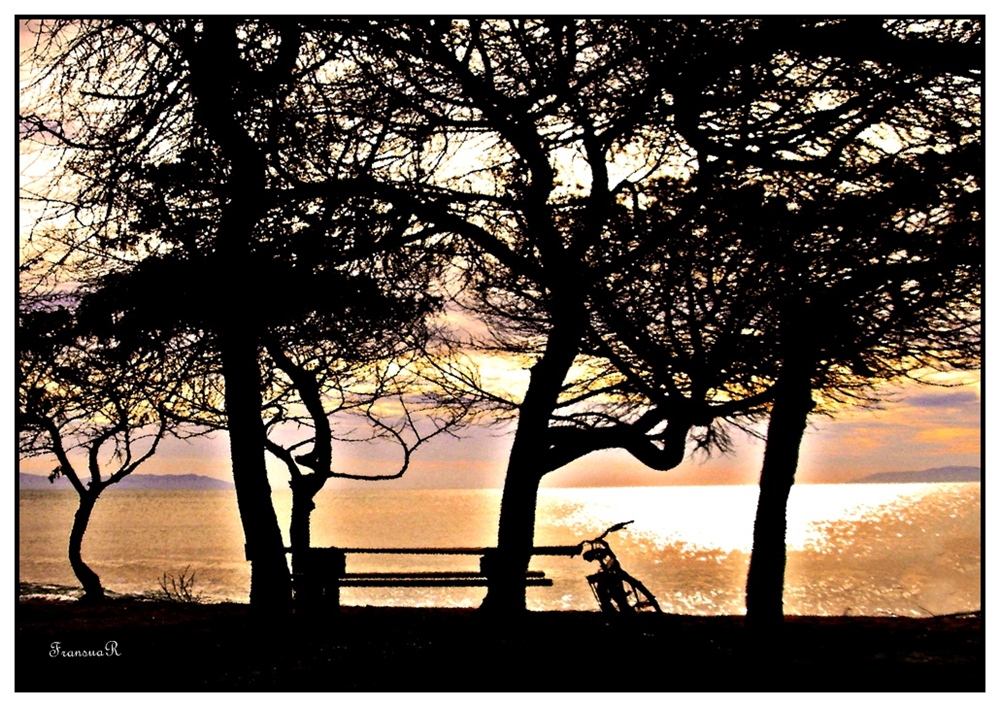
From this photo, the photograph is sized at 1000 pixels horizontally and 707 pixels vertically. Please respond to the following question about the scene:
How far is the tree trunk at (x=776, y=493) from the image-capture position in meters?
7.25

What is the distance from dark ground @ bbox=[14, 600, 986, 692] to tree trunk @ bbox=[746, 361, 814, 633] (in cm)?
37

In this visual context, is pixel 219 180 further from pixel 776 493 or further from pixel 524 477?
pixel 776 493

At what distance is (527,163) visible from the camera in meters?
8.20

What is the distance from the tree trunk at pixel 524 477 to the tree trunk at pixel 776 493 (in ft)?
8.07

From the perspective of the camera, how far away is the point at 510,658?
7508 mm

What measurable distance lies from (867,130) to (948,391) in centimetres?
242

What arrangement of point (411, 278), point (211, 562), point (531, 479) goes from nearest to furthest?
point (411, 278) → point (531, 479) → point (211, 562)

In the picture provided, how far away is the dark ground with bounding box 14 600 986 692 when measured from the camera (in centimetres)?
665

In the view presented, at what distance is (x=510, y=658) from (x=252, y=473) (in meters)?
3.07

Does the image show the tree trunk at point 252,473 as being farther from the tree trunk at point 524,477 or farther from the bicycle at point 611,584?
the bicycle at point 611,584

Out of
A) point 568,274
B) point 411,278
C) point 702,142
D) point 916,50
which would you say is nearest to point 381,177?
point 411,278

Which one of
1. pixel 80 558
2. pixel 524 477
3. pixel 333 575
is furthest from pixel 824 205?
pixel 80 558

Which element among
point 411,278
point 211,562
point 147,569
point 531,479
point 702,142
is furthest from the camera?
point 211,562
